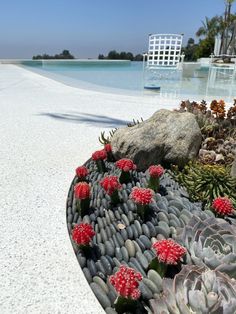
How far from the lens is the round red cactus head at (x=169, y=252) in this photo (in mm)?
1670

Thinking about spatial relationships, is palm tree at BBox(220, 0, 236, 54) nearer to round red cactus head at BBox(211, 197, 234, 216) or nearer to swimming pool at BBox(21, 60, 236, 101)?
swimming pool at BBox(21, 60, 236, 101)

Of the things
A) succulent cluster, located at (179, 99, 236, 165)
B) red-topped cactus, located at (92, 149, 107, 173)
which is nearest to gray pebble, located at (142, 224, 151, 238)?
red-topped cactus, located at (92, 149, 107, 173)

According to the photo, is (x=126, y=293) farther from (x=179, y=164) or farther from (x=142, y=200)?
(x=179, y=164)

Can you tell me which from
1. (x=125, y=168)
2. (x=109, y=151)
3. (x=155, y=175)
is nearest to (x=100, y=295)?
(x=155, y=175)

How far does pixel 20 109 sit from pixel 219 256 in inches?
239

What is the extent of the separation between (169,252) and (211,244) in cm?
31

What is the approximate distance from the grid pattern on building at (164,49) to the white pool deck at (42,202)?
8.54 m

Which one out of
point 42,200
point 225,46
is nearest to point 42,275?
point 42,200

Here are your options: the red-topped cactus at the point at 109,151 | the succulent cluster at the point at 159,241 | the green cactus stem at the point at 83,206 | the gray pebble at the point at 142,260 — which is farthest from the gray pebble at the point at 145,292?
the red-topped cactus at the point at 109,151

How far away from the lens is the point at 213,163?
3.24 metres

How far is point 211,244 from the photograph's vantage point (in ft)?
6.03

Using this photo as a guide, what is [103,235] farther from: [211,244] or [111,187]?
[211,244]

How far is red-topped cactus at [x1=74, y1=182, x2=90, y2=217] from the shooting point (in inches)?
95.1

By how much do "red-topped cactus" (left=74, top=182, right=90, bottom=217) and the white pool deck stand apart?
170mm
